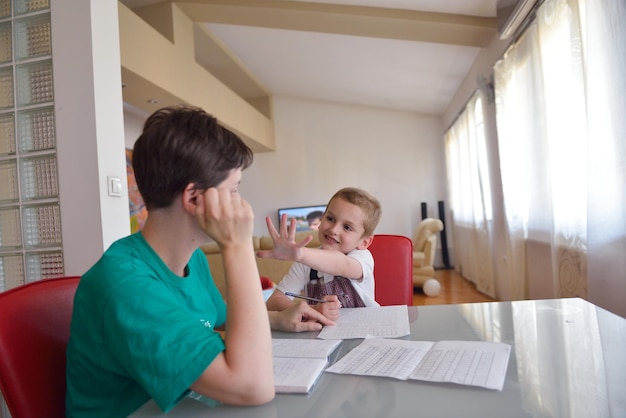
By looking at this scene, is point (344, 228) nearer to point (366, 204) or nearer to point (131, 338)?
point (366, 204)

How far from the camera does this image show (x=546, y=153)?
2.77 metres

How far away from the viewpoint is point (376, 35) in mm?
3934

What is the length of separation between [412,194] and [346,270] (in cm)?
639

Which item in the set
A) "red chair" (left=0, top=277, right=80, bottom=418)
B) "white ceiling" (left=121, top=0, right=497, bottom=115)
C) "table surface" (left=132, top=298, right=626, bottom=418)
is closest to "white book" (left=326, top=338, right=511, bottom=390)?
"table surface" (left=132, top=298, right=626, bottom=418)

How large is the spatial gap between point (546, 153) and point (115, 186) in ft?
8.63

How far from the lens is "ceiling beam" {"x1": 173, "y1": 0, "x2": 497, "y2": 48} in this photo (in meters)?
3.60

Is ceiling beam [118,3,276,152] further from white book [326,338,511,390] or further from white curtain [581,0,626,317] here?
white book [326,338,511,390]

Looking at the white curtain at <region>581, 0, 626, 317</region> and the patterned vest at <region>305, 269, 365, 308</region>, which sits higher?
the white curtain at <region>581, 0, 626, 317</region>

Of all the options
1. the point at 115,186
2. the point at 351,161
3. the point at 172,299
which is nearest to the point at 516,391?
the point at 172,299

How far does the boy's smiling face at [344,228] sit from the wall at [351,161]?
20.0ft

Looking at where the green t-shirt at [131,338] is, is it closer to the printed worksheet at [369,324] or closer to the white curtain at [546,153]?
the printed worksheet at [369,324]

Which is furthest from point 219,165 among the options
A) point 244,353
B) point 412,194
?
point 412,194

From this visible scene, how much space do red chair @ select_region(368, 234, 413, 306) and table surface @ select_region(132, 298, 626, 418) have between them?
633 millimetres

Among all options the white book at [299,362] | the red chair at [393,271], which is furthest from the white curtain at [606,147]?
the white book at [299,362]
